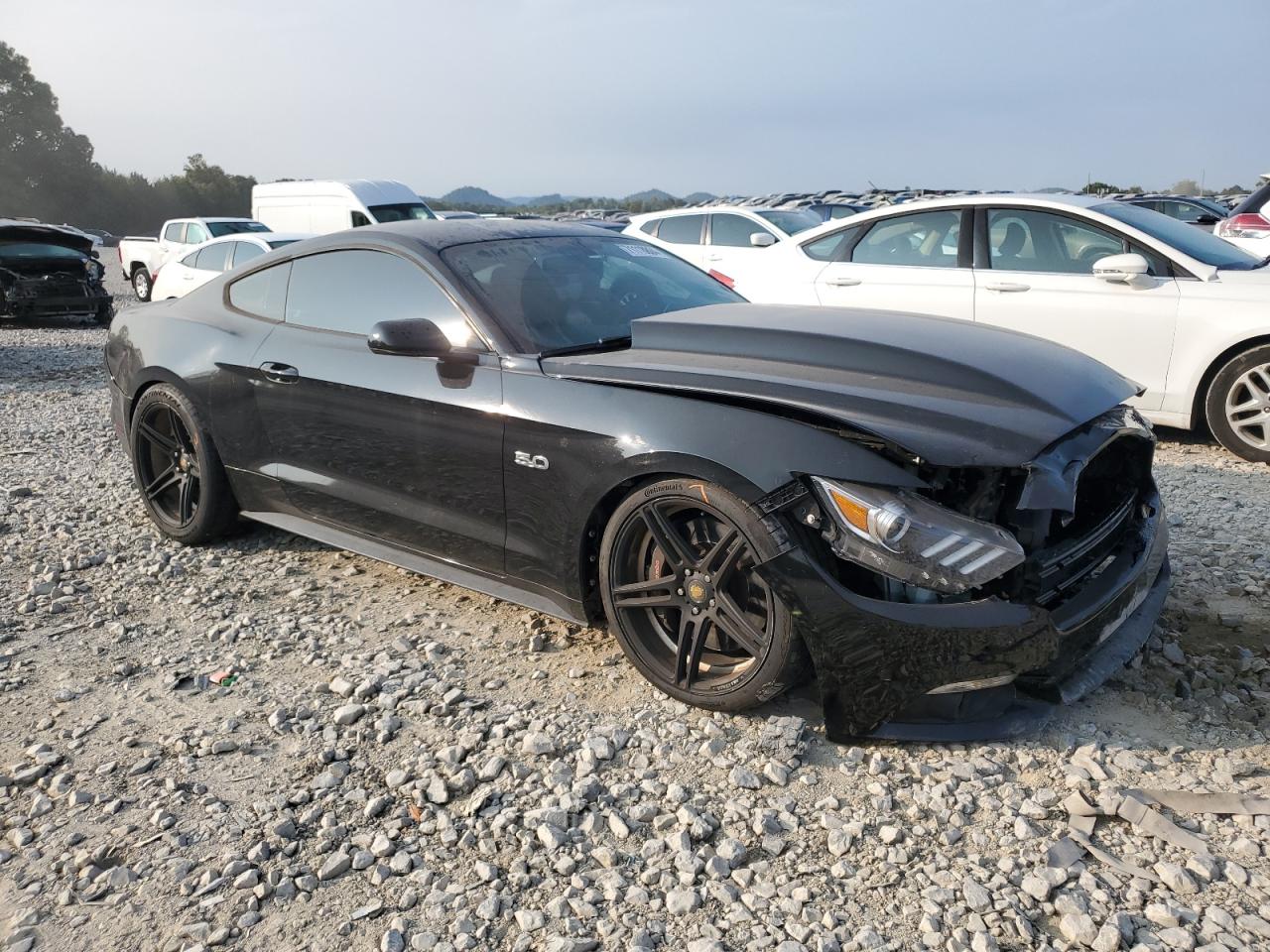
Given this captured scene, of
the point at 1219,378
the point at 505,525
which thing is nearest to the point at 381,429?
the point at 505,525

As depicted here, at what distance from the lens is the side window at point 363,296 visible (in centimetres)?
379

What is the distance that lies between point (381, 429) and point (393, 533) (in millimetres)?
419

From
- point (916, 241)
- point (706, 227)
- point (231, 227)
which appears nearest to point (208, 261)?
point (231, 227)

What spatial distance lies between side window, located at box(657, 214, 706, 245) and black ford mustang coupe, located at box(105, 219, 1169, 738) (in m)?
8.03

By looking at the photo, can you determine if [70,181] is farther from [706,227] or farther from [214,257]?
[706,227]

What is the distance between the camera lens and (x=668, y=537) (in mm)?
3107

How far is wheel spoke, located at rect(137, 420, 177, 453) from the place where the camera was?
4.98m

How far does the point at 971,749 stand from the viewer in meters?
2.94

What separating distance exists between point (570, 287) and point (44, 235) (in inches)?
528

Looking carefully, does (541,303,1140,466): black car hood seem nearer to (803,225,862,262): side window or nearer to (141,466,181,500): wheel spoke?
(141,466,181,500): wheel spoke

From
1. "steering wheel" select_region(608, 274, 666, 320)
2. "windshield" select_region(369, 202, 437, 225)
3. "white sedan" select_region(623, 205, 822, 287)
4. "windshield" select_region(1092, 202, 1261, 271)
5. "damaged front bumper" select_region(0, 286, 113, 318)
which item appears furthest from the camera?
"windshield" select_region(369, 202, 437, 225)

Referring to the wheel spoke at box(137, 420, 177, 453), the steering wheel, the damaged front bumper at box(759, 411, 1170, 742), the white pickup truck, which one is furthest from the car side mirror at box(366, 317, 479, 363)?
the white pickup truck

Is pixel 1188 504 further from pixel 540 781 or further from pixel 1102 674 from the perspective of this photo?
pixel 540 781

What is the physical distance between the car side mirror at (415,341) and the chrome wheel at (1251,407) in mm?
4558
